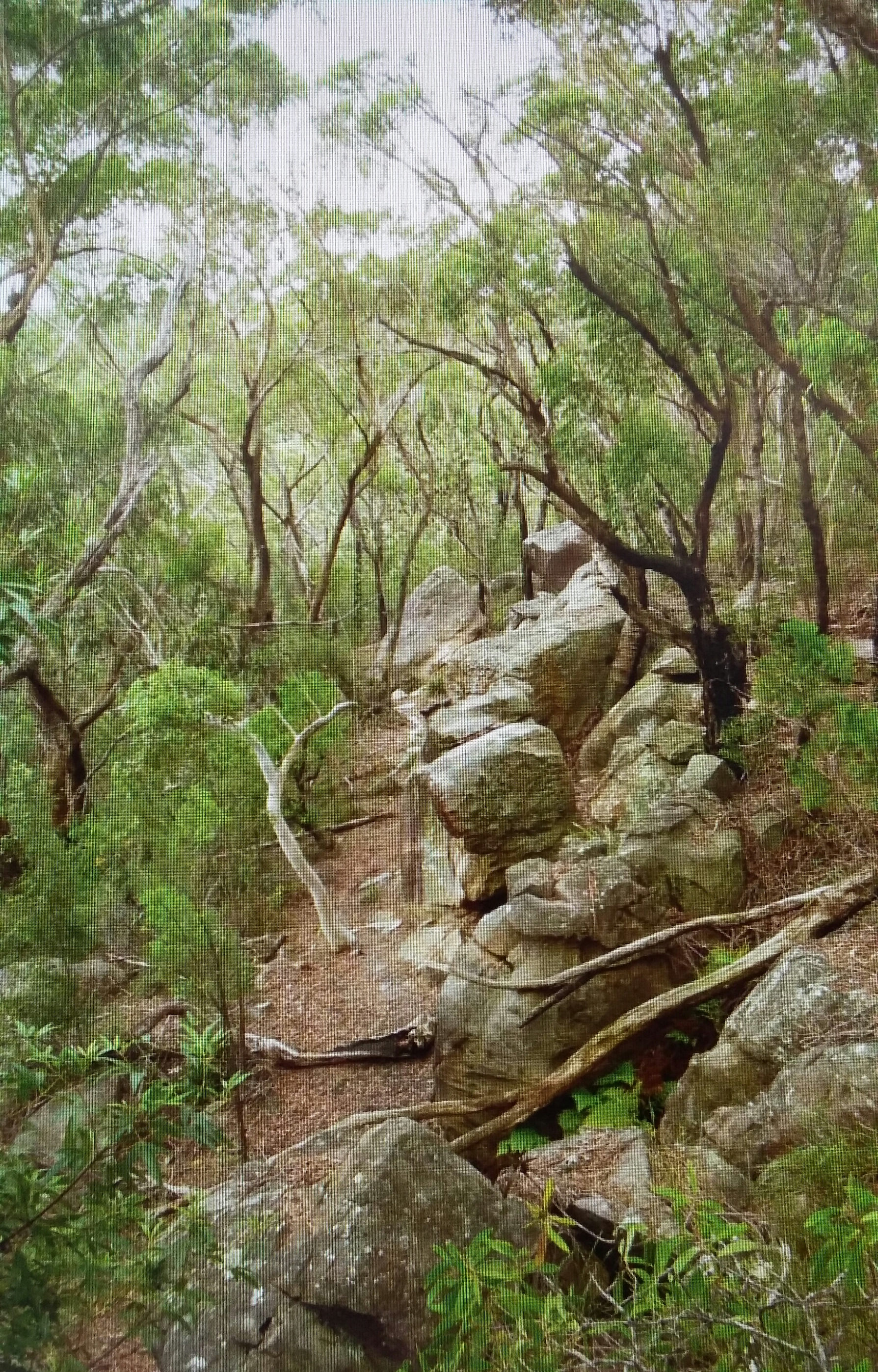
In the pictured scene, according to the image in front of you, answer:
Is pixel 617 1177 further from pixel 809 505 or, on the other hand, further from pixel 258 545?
pixel 258 545

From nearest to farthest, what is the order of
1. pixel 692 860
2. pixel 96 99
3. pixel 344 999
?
pixel 96 99 < pixel 692 860 < pixel 344 999

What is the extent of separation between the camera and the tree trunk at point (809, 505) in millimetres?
3932

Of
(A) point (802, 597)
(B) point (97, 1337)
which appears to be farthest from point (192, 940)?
(A) point (802, 597)

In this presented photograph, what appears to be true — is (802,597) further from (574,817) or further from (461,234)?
(461,234)

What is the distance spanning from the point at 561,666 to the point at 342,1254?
15.9 feet

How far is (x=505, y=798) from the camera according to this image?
502 cm

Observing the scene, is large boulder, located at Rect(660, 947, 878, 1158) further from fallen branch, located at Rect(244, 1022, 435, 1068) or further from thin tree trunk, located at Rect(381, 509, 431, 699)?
thin tree trunk, located at Rect(381, 509, 431, 699)

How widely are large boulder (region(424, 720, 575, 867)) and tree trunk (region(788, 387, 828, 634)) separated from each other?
1955 millimetres

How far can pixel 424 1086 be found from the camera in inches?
151

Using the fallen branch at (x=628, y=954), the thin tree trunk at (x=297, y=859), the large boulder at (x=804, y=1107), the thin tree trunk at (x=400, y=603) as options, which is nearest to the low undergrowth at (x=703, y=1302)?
the large boulder at (x=804, y=1107)

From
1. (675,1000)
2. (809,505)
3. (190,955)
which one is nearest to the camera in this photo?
(675,1000)

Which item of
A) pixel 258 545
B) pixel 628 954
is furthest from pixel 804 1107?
pixel 258 545

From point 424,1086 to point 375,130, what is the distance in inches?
198

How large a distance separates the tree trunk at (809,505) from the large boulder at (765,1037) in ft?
6.34
